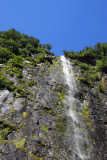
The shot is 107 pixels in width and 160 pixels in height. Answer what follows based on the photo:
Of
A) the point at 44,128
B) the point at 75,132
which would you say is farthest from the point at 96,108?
the point at 44,128

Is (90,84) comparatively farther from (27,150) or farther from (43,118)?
(27,150)

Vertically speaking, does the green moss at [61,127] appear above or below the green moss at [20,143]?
above

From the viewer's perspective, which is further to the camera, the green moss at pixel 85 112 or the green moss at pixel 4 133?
the green moss at pixel 85 112

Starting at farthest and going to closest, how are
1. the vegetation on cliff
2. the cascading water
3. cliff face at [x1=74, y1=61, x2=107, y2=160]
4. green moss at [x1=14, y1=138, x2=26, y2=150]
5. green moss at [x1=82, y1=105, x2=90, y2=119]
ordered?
1. the vegetation on cliff
2. green moss at [x1=82, y1=105, x2=90, y2=119]
3. cliff face at [x1=74, y1=61, x2=107, y2=160]
4. the cascading water
5. green moss at [x1=14, y1=138, x2=26, y2=150]

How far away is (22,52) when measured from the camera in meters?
18.8

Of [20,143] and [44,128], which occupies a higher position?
[44,128]

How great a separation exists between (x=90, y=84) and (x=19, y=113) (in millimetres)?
9118

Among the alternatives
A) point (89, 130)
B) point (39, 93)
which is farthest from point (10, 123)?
point (89, 130)

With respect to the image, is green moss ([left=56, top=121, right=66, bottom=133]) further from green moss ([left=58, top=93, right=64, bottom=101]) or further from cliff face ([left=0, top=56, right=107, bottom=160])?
green moss ([left=58, top=93, right=64, bottom=101])

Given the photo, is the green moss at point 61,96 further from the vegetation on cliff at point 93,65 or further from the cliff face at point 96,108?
the vegetation on cliff at point 93,65

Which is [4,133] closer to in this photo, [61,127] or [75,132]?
[61,127]

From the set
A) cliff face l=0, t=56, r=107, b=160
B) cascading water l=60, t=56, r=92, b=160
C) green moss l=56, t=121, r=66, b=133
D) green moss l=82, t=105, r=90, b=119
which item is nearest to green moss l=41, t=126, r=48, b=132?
cliff face l=0, t=56, r=107, b=160

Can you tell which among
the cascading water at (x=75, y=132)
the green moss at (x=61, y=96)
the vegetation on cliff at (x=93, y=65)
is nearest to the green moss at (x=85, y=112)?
the cascading water at (x=75, y=132)

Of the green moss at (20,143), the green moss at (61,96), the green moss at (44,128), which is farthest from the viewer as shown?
the green moss at (61,96)
